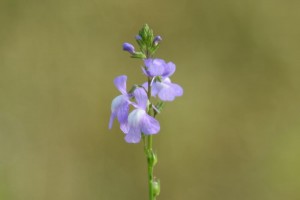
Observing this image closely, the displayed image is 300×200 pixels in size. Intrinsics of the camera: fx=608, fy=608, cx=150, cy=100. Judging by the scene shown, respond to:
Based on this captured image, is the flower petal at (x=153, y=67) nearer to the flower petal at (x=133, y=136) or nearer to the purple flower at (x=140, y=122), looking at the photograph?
the purple flower at (x=140, y=122)

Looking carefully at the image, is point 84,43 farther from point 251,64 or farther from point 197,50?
point 251,64

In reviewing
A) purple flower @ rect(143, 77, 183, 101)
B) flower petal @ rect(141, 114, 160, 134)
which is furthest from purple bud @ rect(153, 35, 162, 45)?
flower petal @ rect(141, 114, 160, 134)

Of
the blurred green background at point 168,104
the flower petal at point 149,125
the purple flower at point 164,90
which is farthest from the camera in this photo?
the blurred green background at point 168,104

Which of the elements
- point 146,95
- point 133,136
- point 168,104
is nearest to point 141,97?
point 146,95

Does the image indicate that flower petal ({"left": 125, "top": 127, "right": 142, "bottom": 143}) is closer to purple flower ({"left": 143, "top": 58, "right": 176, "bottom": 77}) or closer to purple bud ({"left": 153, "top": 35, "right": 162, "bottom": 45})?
purple flower ({"left": 143, "top": 58, "right": 176, "bottom": 77})

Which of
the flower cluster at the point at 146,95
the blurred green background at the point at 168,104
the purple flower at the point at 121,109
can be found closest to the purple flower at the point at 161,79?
the flower cluster at the point at 146,95

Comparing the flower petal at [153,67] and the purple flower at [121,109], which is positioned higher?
the flower petal at [153,67]

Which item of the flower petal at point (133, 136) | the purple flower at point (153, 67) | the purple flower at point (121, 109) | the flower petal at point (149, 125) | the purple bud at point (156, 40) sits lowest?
the flower petal at point (133, 136)

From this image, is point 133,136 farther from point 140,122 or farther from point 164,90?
point 164,90
